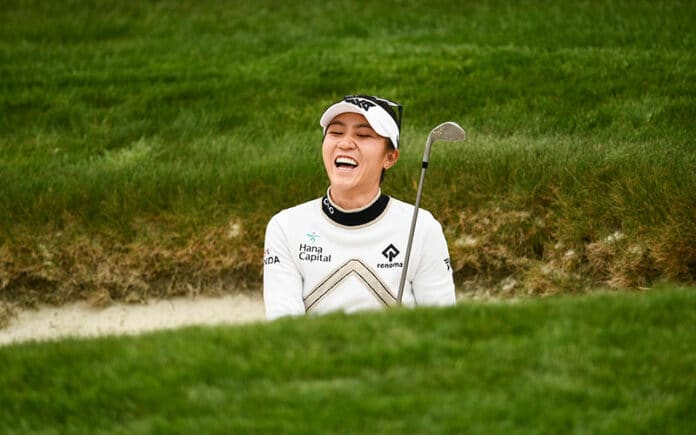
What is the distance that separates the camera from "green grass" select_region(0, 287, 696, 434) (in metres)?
4.48

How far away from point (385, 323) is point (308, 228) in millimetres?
715

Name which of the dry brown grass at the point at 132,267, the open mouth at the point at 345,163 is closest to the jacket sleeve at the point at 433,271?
the open mouth at the point at 345,163

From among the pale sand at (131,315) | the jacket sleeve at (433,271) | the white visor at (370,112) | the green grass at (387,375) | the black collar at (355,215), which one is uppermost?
the white visor at (370,112)

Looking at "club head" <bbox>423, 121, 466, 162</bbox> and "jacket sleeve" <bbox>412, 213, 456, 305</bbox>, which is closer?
"jacket sleeve" <bbox>412, 213, 456, 305</bbox>

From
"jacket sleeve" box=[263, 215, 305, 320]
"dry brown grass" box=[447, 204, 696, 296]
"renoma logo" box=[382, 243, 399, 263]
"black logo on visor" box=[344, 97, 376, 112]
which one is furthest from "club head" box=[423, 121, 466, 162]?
"dry brown grass" box=[447, 204, 696, 296]

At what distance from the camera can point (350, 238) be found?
560 centimetres

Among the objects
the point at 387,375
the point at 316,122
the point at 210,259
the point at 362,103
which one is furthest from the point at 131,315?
the point at 387,375

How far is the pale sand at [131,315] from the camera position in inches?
359

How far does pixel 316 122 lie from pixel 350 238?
22.4 ft

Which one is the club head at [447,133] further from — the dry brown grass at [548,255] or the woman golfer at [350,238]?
the dry brown grass at [548,255]

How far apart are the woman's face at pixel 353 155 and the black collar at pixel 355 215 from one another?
49mm

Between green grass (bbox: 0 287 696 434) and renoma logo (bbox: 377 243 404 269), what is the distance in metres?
0.30

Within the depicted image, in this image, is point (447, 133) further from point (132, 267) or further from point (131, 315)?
point (132, 267)

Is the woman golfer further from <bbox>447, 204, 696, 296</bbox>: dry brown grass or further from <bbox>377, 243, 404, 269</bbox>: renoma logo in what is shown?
<bbox>447, 204, 696, 296</bbox>: dry brown grass
